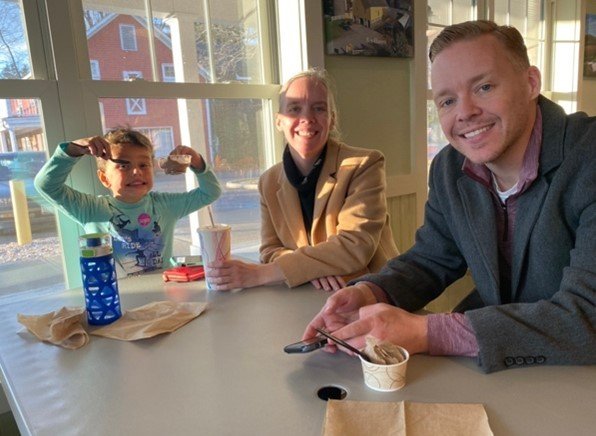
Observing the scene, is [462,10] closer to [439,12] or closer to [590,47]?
[439,12]

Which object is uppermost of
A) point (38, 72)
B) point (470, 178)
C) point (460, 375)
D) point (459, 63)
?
point (38, 72)

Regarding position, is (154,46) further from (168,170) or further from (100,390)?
(100,390)

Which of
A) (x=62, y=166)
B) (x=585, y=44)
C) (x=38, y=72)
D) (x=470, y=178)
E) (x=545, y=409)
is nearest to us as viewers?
(x=545, y=409)

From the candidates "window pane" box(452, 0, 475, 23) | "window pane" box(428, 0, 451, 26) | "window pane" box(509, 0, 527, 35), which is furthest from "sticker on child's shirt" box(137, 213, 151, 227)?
"window pane" box(509, 0, 527, 35)

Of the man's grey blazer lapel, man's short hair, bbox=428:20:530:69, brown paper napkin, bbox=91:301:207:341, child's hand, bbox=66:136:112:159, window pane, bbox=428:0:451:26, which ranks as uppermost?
window pane, bbox=428:0:451:26

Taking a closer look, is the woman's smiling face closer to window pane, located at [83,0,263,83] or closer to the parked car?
window pane, located at [83,0,263,83]

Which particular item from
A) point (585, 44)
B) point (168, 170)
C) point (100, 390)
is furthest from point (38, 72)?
point (585, 44)

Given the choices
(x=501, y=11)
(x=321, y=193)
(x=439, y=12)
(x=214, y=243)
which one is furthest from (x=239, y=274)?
(x=501, y=11)

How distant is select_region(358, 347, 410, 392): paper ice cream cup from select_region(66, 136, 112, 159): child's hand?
1107 millimetres

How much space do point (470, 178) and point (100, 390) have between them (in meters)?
0.84

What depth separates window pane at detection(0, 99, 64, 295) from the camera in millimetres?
1583

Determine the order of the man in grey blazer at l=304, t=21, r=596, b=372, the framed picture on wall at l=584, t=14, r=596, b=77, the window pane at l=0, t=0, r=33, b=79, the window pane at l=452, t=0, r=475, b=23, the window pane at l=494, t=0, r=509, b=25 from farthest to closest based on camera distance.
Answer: the framed picture on wall at l=584, t=14, r=596, b=77, the window pane at l=494, t=0, r=509, b=25, the window pane at l=452, t=0, r=475, b=23, the window pane at l=0, t=0, r=33, b=79, the man in grey blazer at l=304, t=21, r=596, b=372

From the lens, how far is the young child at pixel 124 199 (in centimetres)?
147

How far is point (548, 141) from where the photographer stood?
2.95 ft
